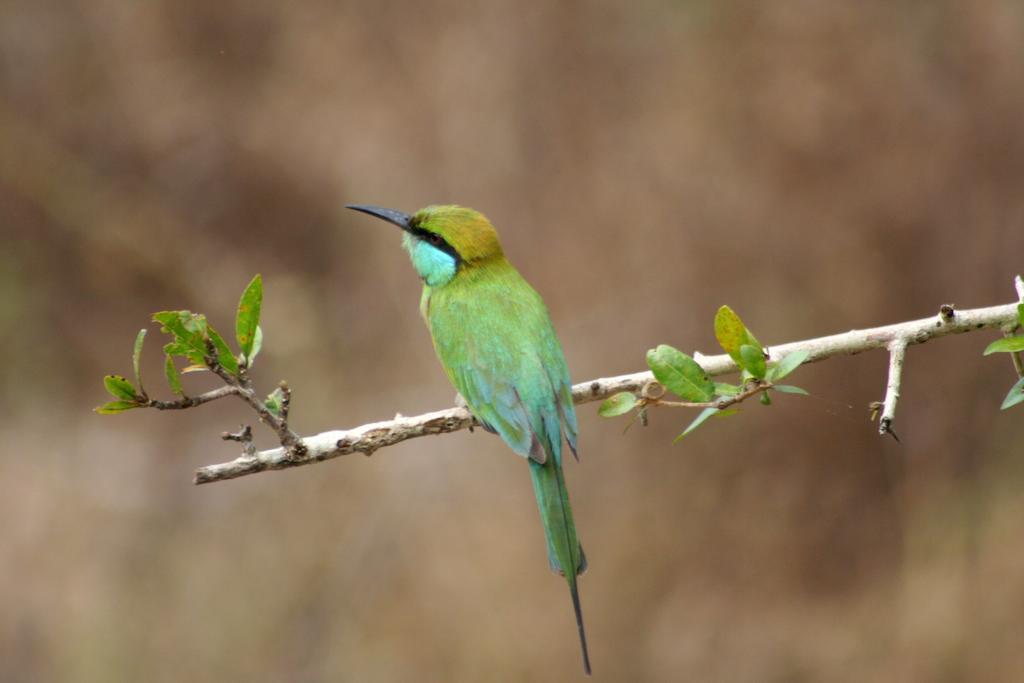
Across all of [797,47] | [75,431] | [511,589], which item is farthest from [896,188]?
[75,431]

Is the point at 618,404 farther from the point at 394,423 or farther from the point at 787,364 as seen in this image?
the point at 394,423

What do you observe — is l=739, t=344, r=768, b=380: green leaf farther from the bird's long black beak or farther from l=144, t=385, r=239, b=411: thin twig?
the bird's long black beak

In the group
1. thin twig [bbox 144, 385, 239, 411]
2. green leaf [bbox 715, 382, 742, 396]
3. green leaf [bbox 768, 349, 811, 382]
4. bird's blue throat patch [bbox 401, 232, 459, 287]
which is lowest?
green leaf [bbox 715, 382, 742, 396]

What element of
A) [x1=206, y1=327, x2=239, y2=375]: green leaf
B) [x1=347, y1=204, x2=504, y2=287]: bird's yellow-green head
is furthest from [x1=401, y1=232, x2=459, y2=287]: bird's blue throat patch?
[x1=206, y1=327, x2=239, y2=375]: green leaf

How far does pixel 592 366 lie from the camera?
5496 millimetres

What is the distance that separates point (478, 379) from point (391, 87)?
11.5ft

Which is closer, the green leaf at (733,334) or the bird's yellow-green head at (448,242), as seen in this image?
the green leaf at (733,334)

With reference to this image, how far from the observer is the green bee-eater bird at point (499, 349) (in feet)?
9.05

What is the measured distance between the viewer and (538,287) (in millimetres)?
5754

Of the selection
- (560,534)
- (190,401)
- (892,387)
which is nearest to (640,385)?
(560,534)

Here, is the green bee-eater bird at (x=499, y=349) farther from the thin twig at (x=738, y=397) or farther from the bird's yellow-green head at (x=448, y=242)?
the thin twig at (x=738, y=397)

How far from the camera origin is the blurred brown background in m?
5.21

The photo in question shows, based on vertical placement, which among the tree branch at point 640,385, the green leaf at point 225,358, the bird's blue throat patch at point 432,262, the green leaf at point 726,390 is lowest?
the green leaf at point 726,390

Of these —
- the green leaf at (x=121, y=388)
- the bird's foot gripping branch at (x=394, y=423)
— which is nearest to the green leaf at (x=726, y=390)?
the bird's foot gripping branch at (x=394, y=423)
